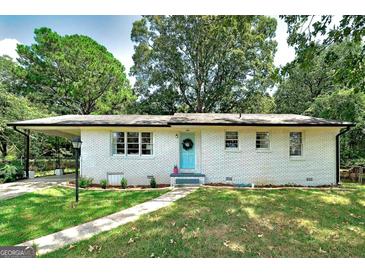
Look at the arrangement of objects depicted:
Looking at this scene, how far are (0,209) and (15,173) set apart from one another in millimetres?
5740

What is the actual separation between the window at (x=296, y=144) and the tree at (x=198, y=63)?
13.6m

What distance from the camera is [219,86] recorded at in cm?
2397

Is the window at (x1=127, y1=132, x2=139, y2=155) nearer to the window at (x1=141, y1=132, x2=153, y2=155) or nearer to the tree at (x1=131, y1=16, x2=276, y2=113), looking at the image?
the window at (x1=141, y1=132, x2=153, y2=155)

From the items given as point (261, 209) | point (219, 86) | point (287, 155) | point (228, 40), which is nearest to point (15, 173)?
point (261, 209)

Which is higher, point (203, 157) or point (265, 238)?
point (203, 157)

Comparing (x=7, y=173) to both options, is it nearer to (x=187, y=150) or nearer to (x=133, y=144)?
(x=133, y=144)

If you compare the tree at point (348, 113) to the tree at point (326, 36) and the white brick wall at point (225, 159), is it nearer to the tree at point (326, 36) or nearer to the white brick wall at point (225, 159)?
the white brick wall at point (225, 159)

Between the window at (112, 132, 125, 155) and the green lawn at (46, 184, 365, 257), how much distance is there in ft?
17.2

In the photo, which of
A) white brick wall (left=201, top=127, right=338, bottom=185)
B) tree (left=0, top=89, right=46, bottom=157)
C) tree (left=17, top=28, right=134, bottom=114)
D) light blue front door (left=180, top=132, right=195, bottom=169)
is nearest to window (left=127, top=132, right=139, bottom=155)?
light blue front door (left=180, top=132, right=195, bottom=169)

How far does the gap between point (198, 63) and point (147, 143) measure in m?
16.1

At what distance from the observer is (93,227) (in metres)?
4.89

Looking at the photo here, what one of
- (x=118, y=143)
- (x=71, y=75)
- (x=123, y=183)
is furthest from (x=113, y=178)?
(x=71, y=75)

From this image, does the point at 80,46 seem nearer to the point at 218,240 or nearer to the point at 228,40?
the point at 228,40

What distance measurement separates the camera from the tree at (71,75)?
20.7 m
